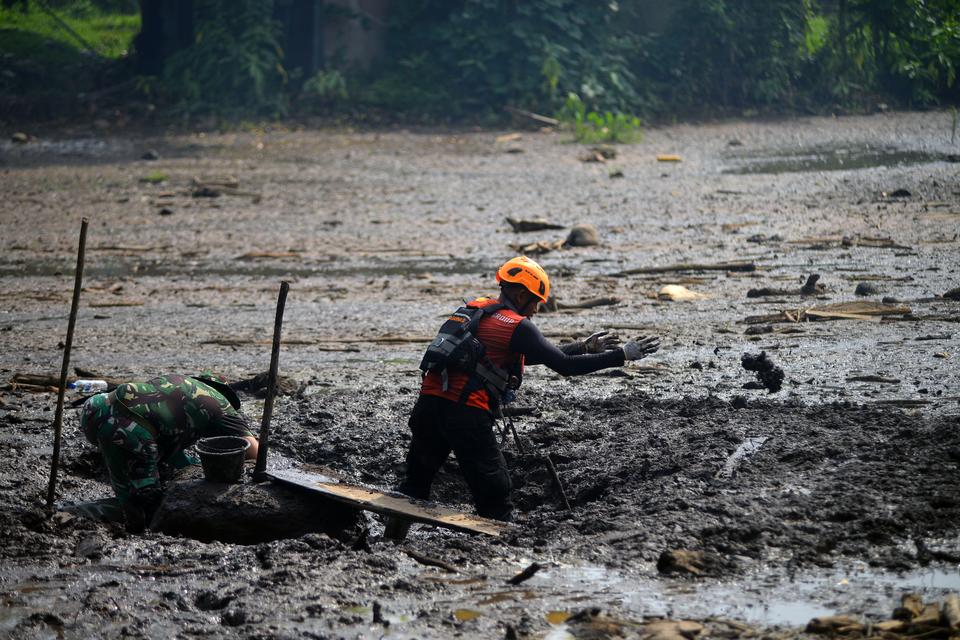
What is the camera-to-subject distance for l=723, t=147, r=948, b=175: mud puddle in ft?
62.1

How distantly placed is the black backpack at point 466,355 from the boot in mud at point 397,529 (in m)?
0.80

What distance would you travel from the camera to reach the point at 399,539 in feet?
21.9

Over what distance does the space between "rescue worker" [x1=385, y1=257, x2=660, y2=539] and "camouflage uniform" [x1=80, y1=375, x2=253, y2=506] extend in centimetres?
119

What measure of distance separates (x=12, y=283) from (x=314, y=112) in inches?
476

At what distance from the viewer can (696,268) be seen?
41.4 feet

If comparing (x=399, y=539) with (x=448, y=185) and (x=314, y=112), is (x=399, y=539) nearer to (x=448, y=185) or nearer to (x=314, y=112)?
(x=448, y=185)

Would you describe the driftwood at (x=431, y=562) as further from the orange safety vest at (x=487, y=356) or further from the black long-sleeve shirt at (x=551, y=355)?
the black long-sleeve shirt at (x=551, y=355)

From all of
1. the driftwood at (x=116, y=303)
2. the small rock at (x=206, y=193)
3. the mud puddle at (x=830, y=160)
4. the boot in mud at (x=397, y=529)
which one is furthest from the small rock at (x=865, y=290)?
the small rock at (x=206, y=193)

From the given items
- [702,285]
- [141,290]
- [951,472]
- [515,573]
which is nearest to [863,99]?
[702,285]

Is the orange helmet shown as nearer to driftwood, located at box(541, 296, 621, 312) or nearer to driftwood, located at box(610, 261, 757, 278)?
driftwood, located at box(541, 296, 621, 312)

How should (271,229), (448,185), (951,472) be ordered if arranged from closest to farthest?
(951,472) → (271,229) → (448,185)

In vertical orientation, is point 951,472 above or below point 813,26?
below

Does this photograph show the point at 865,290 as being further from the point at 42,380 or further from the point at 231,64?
the point at 231,64

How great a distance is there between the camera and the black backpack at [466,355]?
6.71 metres
